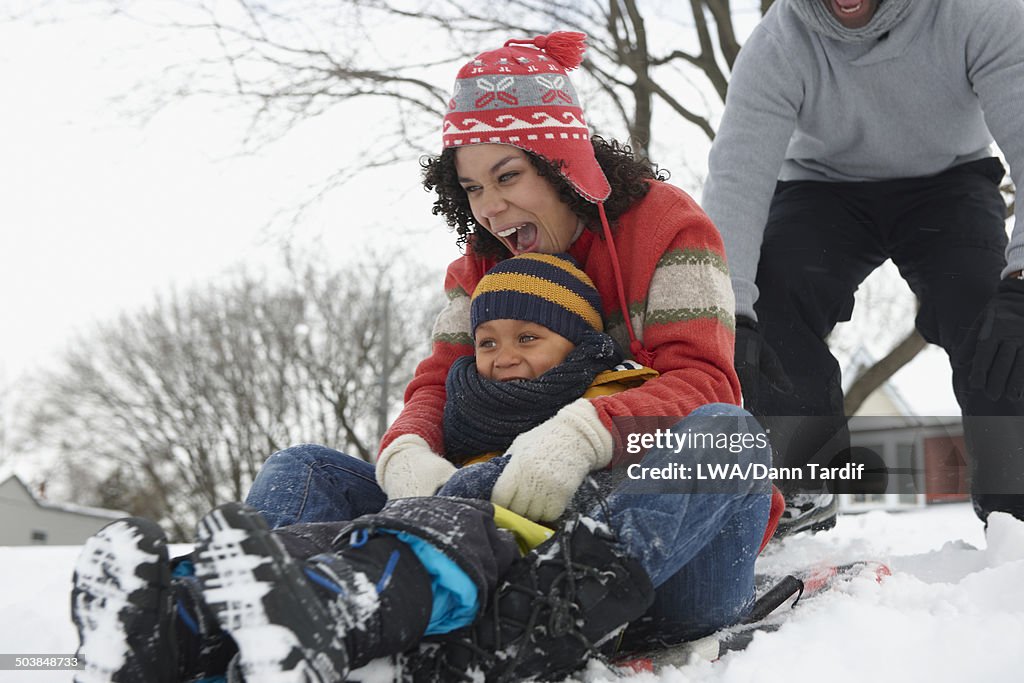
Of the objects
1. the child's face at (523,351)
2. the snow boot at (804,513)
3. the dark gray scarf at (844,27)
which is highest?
the dark gray scarf at (844,27)

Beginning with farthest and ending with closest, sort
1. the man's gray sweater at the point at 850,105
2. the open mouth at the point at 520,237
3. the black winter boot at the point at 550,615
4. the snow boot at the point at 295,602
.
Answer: the man's gray sweater at the point at 850,105
the open mouth at the point at 520,237
the black winter boot at the point at 550,615
the snow boot at the point at 295,602

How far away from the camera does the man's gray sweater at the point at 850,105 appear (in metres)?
2.40

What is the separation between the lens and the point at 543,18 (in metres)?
6.27

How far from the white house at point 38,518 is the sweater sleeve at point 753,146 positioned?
17883 millimetres

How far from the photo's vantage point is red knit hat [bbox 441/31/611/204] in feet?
6.39

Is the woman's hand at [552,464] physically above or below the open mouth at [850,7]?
below

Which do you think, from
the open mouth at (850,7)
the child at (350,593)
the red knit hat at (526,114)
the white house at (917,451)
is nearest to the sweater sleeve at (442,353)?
the red knit hat at (526,114)

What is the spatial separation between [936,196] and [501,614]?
6.74ft

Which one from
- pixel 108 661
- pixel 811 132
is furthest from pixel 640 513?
pixel 811 132

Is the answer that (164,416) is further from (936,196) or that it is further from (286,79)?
(936,196)

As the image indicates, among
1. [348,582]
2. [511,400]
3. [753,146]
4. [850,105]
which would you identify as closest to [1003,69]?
[850,105]

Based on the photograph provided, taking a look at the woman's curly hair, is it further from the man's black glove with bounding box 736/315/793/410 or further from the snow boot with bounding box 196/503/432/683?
the snow boot with bounding box 196/503/432/683

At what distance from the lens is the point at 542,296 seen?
1.78m

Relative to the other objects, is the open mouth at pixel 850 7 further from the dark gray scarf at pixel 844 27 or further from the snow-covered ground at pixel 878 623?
the snow-covered ground at pixel 878 623
